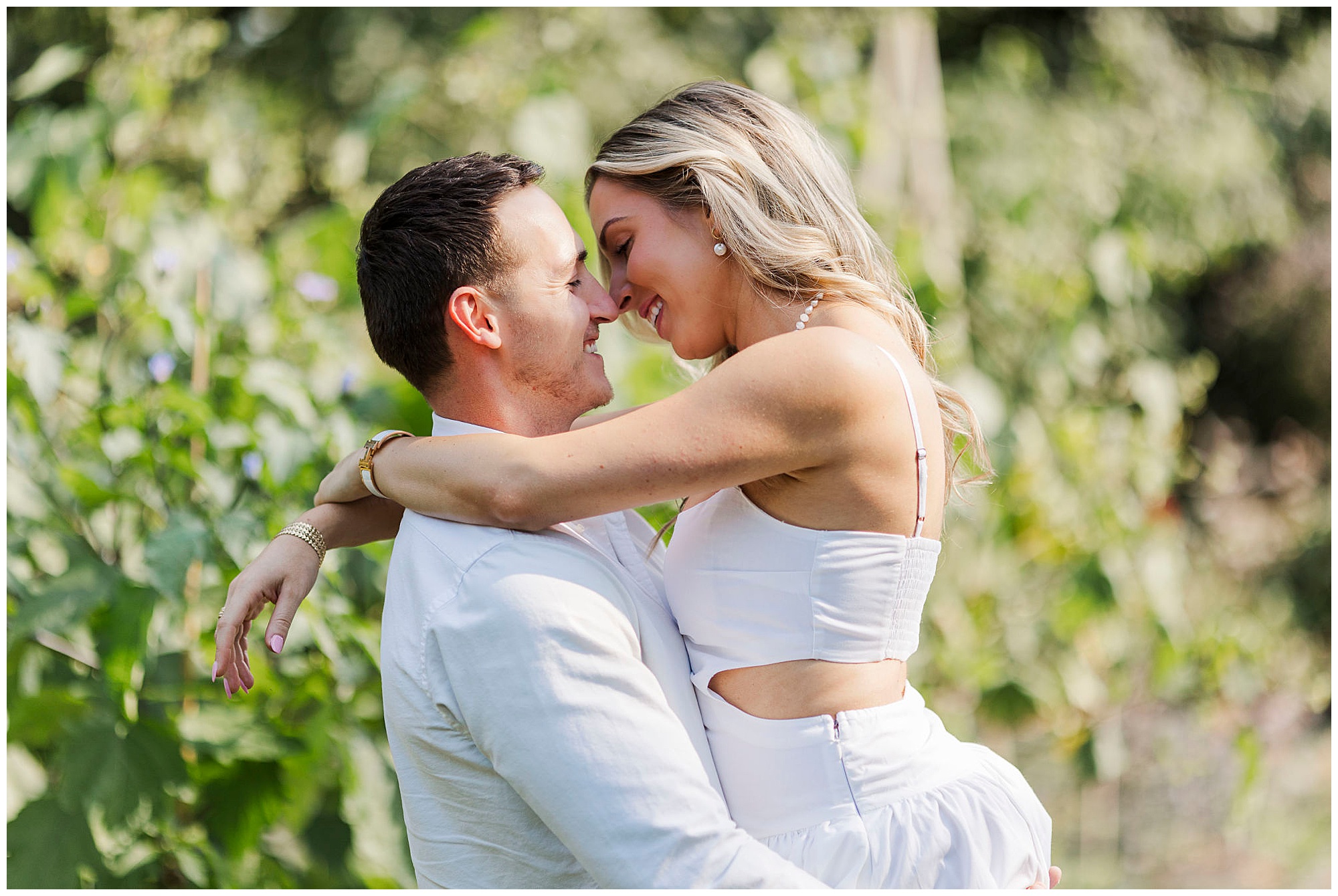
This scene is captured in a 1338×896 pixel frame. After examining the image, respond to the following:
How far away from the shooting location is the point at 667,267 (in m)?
1.94

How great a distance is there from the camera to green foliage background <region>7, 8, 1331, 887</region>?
254 cm

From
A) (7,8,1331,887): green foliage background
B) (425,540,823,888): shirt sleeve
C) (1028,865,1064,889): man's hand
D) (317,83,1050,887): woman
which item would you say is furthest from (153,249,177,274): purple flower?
(1028,865,1064,889): man's hand

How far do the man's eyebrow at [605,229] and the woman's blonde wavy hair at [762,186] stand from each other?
0.06m

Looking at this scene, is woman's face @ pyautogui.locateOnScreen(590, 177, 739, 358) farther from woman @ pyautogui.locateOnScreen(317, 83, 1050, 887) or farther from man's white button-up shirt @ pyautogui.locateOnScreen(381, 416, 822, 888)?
man's white button-up shirt @ pyautogui.locateOnScreen(381, 416, 822, 888)

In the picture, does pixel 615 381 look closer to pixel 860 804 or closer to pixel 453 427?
pixel 453 427

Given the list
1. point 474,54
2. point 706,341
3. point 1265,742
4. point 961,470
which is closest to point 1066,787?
point 1265,742

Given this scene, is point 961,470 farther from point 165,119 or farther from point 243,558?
point 165,119

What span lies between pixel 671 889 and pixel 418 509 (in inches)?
27.0

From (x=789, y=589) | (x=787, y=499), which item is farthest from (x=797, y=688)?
(x=787, y=499)

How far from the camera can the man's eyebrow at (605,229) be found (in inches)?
76.8

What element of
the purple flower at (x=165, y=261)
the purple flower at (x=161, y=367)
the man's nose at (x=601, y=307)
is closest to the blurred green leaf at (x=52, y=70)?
the purple flower at (x=165, y=261)

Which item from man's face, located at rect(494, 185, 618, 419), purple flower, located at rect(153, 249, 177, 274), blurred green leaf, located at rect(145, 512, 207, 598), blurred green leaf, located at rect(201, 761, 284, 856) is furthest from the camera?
purple flower, located at rect(153, 249, 177, 274)

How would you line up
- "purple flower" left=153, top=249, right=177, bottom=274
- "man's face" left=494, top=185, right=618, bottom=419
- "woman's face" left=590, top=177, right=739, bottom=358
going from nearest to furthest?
1. "man's face" left=494, top=185, right=618, bottom=419
2. "woman's face" left=590, top=177, right=739, bottom=358
3. "purple flower" left=153, top=249, right=177, bottom=274

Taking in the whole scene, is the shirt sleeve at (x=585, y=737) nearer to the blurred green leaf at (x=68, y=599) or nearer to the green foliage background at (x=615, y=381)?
the green foliage background at (x=615, y=381)
